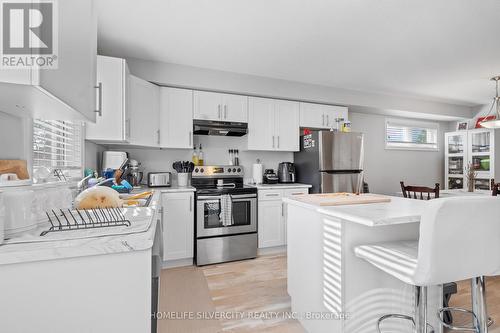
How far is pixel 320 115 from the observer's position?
395 centimetres

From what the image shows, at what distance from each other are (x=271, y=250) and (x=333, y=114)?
2374mm

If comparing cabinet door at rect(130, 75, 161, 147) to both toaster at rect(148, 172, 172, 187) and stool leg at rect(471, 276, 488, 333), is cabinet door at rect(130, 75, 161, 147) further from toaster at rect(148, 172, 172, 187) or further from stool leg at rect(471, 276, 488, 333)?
stool leg at rect(471, 276, 488, 333)

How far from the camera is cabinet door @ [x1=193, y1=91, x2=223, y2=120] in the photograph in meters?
3.26

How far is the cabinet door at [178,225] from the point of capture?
2.85 m

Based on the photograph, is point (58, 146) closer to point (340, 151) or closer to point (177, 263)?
point (177, 263)

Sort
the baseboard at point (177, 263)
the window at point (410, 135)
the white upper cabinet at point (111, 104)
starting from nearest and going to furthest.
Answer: the white upper cabinet at point (111, 104)
the baseboard at point (177, 263)
the window at point (410, 135)

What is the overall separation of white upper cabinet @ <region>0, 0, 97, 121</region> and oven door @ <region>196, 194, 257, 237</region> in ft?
6.23

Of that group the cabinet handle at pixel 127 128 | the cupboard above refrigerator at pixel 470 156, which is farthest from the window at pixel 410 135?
the cabinet handle at pixel 127 128

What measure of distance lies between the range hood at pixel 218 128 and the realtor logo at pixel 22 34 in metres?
2.53

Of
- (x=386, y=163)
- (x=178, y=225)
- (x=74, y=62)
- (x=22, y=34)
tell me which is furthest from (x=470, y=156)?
(x=22, y=34)

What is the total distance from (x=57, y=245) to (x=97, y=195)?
72cm

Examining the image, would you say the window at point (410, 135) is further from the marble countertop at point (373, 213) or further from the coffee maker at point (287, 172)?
the marble countertop at point (373, 213)

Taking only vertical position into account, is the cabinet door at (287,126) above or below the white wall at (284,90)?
below

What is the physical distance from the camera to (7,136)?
120 centimetres
